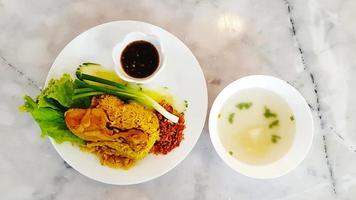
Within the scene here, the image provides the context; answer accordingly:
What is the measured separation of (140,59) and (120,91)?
110mm

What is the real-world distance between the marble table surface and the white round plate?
110 millimetres

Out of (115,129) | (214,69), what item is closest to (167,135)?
(115,129)

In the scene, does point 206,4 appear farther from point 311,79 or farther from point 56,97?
point 56,97

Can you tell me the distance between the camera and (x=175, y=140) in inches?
58.6

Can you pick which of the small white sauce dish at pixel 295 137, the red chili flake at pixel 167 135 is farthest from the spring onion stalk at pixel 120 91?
the small white sauce dish at pixel 295 137

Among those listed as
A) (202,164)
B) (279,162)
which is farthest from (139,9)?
(279,162)

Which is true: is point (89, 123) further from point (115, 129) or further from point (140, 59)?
point (140, 59)

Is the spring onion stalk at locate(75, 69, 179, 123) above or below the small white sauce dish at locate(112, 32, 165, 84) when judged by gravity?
below

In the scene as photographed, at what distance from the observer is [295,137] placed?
153 cm

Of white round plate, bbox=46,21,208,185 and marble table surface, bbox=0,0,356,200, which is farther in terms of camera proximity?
marble table surface, bbox=0,0,356,200

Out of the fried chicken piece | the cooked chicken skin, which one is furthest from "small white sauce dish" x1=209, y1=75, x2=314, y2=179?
the fried chicken piece

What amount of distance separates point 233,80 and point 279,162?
29 cm

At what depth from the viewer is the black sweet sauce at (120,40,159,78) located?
4.87 feet

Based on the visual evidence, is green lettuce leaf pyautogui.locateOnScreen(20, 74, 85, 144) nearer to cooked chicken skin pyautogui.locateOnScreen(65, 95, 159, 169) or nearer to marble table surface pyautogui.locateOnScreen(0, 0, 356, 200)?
cooked chicken skin pyautogui.locateOnScreen(65, 95, 159, 169)
